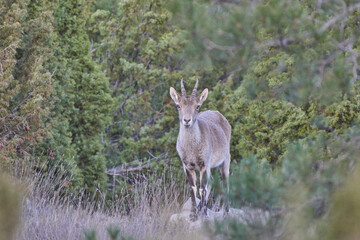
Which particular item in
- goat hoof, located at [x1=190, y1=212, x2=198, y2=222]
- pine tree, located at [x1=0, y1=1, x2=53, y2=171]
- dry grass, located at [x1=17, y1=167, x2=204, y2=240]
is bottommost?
goat hoof, located at [x1=190, y1=212, x2=198, y2=222]

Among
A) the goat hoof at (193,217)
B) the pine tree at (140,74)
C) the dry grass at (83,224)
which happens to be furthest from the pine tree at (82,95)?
the dry grass at (83,224)

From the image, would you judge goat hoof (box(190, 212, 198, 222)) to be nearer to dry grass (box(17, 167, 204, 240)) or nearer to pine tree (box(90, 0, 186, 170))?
dry grass (box(17, 167, 204, 240))

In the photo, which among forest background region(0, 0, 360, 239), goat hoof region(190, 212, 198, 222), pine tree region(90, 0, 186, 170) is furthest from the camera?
pine tree region(90, 0, 186, 170)

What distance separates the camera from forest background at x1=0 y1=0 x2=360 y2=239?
481 centimetres

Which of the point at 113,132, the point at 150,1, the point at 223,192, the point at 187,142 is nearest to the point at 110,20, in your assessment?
the point at 150,1

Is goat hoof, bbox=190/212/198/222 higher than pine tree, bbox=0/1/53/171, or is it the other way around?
pine tree, bbox=0/1/53/171

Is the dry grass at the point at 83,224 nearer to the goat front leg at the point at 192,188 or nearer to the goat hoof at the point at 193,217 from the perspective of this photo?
the goat hoof at the point at 193,217

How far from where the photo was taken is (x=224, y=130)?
12.5 meters

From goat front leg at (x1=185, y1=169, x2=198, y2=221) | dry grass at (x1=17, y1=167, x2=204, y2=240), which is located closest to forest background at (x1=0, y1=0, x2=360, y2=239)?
goat front leg at (x1=185, y1=169, x2=198, y2=221)

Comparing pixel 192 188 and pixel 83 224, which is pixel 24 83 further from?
pixel 83 224

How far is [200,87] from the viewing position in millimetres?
21906

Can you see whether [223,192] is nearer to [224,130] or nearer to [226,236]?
[226,236]

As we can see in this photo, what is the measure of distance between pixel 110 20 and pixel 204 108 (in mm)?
5285

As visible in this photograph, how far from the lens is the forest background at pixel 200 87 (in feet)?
15.8
